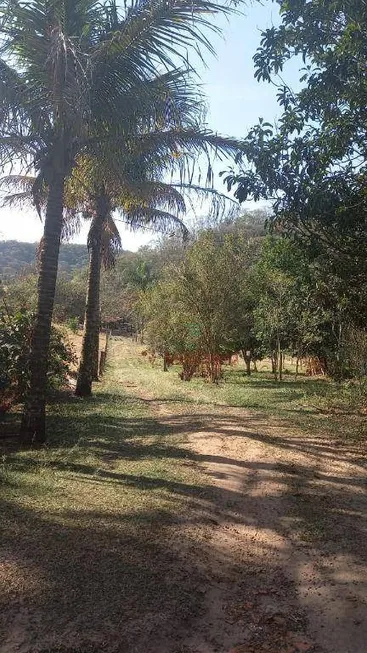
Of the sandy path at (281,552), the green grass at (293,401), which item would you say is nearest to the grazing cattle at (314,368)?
the green grass at (293,401)

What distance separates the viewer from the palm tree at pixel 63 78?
6.73 m

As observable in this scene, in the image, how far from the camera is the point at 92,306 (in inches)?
551

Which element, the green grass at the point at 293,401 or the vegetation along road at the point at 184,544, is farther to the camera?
the green grass at the point at 293,401

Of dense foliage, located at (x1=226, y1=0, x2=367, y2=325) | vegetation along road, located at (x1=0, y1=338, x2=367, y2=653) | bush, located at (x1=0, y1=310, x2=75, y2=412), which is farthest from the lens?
bush, located at (x1=0, y1=310, x2=75, y2=412)

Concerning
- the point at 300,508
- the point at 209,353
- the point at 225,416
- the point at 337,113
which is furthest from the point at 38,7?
the point at 209,353

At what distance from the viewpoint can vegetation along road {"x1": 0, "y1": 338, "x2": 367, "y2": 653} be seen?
124 inches

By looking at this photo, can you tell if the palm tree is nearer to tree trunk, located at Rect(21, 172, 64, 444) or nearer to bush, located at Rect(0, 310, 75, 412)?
tree trunk, located at Rect(21, 172, 64, 444)

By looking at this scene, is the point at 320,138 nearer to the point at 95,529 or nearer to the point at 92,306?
the point at 95,529

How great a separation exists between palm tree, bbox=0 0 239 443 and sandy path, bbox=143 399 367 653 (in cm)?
358

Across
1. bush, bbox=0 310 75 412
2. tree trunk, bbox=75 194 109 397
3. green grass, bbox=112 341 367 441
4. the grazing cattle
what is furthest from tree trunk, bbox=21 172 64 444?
the grazing cattle

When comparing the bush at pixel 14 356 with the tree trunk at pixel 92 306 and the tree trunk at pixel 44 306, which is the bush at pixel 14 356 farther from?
the tree trunk at pixel 92 306

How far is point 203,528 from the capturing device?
476cm

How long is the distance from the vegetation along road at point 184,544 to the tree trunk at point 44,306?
0.70 metres

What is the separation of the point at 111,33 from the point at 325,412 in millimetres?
8722
